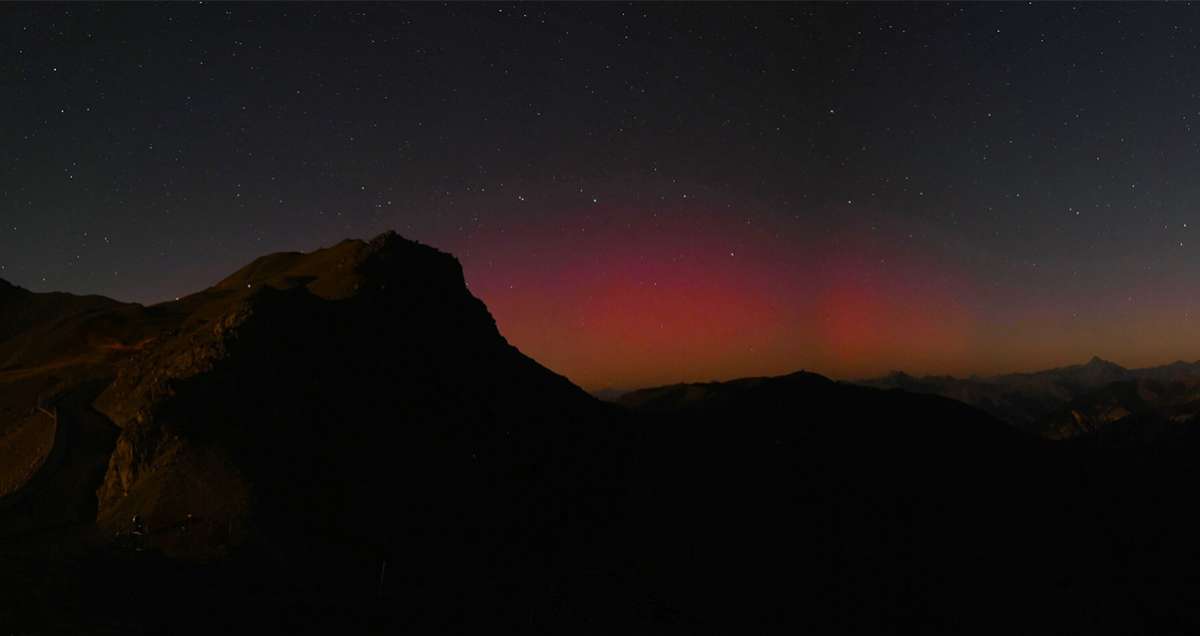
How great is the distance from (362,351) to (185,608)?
1753 centimetres

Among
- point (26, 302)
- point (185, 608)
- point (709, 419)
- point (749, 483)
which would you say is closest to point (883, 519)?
point (749, 483)

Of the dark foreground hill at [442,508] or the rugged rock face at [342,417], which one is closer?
the dark foreground hill at [442,508]

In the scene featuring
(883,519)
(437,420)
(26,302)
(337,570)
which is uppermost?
(26,302)

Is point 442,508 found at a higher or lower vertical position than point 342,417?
lower

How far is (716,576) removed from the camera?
36.2m

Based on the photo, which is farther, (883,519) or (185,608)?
(883,519)

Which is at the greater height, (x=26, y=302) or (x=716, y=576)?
(x=26, y=302)

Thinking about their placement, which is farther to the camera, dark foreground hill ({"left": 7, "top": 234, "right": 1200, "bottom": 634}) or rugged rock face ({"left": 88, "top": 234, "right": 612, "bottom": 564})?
rugged rock face ({"left": 88, "top": 234, "right": 612, "bottom": 564})

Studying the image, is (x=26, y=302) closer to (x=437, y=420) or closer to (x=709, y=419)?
(x=437, y=420)

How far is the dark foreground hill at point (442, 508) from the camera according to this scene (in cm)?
2031

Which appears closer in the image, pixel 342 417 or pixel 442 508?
pixel 442 508

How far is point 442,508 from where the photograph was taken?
2820cm

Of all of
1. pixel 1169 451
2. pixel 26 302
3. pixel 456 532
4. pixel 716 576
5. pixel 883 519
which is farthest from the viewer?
pixel 1169 451

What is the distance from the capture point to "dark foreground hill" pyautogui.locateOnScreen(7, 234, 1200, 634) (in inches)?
800
